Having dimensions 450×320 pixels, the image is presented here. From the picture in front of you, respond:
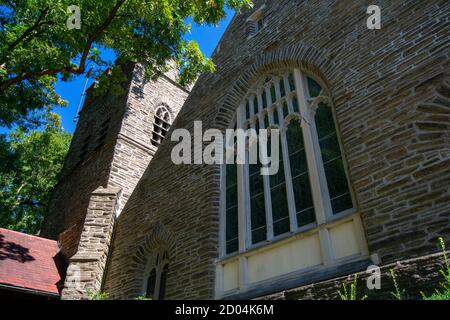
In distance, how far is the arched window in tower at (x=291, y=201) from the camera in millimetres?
5477

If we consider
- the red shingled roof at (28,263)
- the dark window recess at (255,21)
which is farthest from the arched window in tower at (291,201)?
the red shingled roof at (28,263)

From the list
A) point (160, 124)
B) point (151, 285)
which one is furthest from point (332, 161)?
point (160, 124)

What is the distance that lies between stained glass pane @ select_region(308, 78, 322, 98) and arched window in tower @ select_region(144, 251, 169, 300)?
4.62 metres

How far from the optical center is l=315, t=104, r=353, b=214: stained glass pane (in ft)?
18.7

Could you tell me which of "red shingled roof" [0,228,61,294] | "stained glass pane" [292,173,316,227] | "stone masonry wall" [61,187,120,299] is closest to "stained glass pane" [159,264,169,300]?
"stone masonry wall" [61,187,120,299]

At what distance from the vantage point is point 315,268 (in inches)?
209

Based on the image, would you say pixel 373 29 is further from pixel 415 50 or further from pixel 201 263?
pixel 201 263

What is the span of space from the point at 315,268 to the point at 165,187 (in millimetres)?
4826

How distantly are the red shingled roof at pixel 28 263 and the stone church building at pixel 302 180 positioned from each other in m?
0.64

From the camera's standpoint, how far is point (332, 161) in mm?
6160

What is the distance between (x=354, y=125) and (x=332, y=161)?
703mm

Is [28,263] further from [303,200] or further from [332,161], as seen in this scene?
[332,161]

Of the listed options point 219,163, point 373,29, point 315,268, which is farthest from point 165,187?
point 373,29

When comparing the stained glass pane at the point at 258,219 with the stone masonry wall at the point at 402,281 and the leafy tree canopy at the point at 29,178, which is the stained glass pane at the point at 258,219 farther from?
the leafy tree canopy at the point at 29,178
